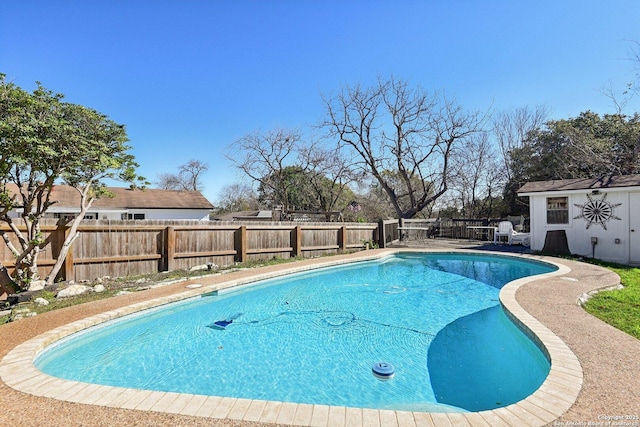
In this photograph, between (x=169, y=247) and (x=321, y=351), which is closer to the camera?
(x=321, y=351)

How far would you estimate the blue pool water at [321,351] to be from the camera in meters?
3.58

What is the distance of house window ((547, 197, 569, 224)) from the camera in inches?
466

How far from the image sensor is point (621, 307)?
5.22 m

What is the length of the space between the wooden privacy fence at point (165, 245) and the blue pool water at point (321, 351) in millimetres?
2855

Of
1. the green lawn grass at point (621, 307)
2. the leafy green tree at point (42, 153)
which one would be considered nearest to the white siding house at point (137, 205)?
the leafy green tree at point (42, 153)

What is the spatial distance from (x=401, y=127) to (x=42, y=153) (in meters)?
17.9

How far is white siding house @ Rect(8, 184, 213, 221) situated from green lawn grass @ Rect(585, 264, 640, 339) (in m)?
21.6

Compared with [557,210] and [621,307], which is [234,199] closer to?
[557,210]

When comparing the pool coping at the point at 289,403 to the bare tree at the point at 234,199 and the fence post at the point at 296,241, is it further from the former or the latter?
the bare tree at the point at 234,199

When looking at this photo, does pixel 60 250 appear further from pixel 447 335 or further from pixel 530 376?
pixel 530 376

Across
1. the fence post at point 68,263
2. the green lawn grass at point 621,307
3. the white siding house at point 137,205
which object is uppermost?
the white siding house at point 137,205

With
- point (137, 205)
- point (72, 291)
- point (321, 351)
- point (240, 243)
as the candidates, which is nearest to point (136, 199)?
point (137, 205)

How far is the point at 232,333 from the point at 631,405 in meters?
4.78

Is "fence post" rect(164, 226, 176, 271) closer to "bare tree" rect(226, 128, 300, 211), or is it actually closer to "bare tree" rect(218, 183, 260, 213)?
"bare tree" rect(226, 128, 300, 211)
